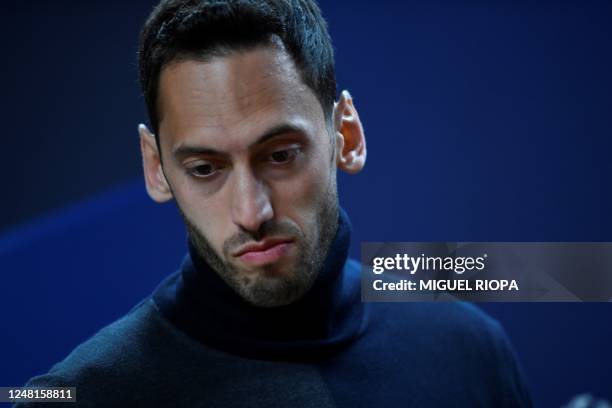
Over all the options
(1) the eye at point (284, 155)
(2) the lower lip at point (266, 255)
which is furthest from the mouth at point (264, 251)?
(1) the eye at point (284, 155)

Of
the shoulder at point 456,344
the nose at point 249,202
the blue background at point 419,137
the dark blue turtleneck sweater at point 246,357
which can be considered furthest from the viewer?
the blue background at point 419,137

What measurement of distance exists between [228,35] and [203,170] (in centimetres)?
21

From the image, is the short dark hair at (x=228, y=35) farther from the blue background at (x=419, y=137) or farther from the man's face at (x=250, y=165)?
the blue background at (x=419, y=137)

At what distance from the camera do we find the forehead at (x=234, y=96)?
118cm

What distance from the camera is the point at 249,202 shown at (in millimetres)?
1165

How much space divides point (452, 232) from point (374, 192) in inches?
Result: 7.1

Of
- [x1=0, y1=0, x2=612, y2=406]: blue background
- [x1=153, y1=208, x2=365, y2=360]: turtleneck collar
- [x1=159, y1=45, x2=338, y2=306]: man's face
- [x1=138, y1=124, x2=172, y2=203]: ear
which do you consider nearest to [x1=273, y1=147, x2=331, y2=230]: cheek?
[x1=159, y1=45, x2=338, y2=306]: man's face

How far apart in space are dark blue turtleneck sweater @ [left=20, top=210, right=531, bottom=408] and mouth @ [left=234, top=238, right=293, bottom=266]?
9 cm

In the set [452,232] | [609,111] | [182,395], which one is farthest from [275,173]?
[609,111]

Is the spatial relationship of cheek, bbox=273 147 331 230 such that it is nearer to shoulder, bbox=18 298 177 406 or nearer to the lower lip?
the lower lip

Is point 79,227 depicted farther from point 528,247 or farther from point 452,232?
point 528,247

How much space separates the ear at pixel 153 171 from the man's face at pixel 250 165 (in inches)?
2.6

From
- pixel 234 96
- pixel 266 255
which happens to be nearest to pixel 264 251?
pixel 266 255

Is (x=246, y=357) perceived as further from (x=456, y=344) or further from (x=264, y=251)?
(x=456, y=344)
